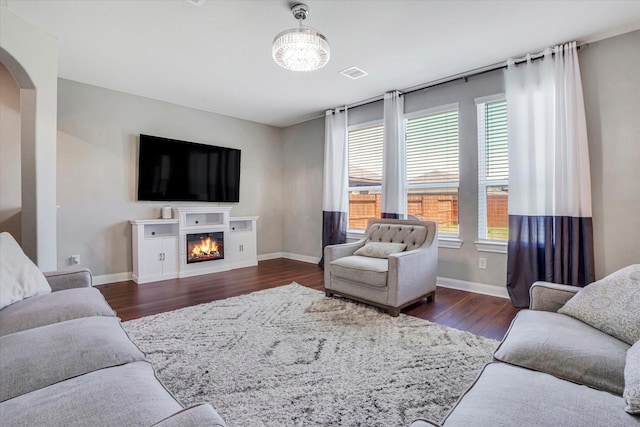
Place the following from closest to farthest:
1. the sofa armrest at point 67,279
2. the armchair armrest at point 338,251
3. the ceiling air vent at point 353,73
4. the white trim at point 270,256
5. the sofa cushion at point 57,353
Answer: the sofa cushion at point 57,353, the sofa armrest at point 67,279, the armchair armrest at point 338,251, the ceiling air vent at point 353,73, the white trim at point 270,256

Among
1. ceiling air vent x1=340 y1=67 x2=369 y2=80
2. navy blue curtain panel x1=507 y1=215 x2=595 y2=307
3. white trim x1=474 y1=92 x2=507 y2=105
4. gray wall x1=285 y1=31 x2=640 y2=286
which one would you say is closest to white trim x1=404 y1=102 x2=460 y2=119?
white trim x1=474 y1=92 x2=507 y2=105

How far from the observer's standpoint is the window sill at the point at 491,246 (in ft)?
11.3

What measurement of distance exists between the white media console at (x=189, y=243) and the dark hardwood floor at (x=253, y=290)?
0.21 metres

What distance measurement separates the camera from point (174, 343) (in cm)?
230

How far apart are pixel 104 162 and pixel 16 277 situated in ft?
9.49

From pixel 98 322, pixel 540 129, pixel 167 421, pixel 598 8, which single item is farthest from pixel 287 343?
pixel 598 8

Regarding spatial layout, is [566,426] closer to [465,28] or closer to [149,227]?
[465,28]

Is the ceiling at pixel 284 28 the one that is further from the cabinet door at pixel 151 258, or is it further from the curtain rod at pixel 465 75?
the cabinet door at pixel 151 258

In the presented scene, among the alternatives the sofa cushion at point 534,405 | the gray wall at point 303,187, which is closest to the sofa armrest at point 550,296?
the sofa cushion at point 534,405

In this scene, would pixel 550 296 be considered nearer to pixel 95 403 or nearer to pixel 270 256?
pixel 95 403

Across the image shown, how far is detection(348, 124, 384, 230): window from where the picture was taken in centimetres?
471

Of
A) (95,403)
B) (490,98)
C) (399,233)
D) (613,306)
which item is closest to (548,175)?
(490,98)

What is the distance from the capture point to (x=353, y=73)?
3.63 meters

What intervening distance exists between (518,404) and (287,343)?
5.58 ft
